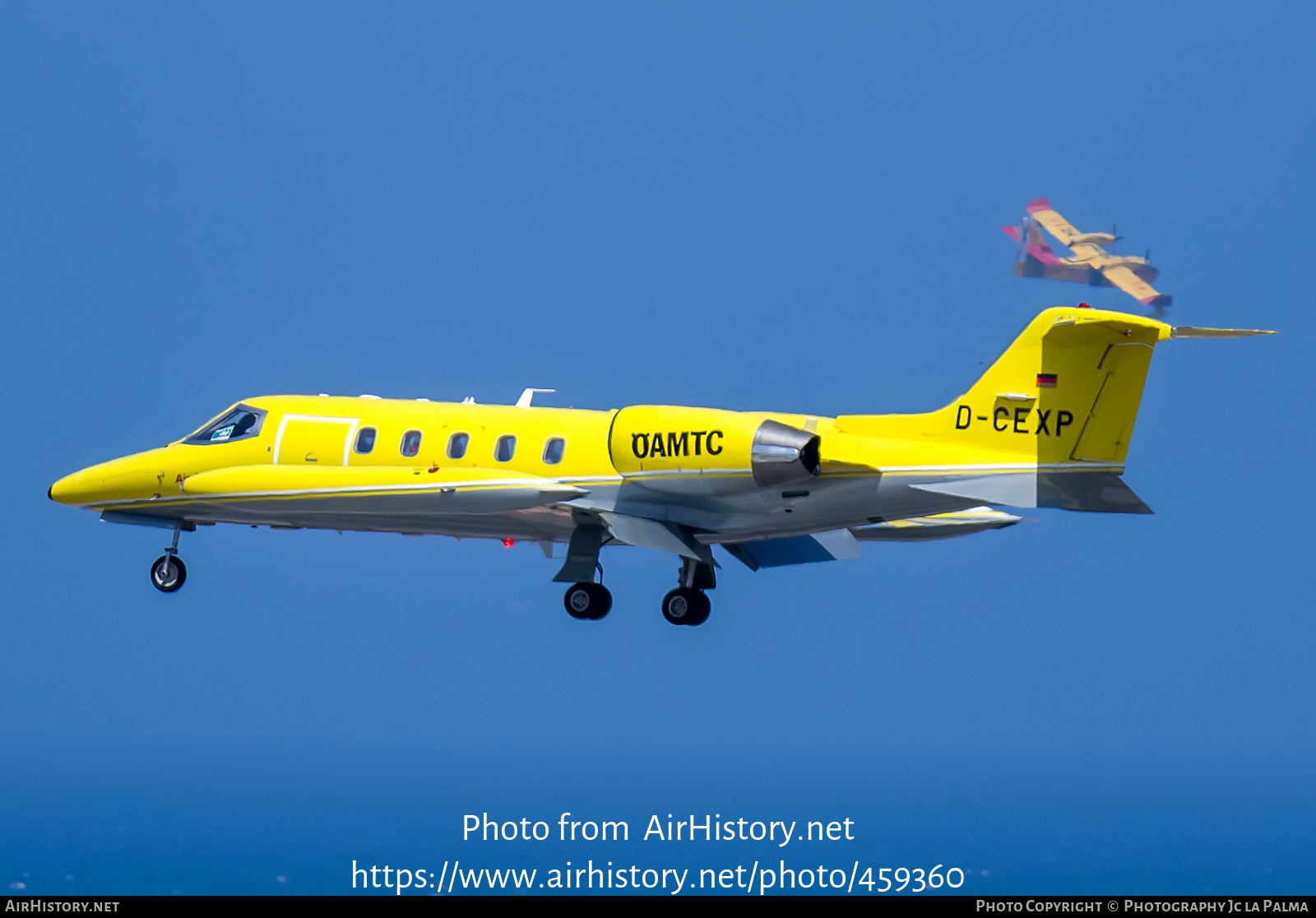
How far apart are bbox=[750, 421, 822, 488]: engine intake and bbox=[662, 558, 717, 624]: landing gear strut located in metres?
3.66

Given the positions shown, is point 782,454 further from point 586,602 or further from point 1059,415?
point 586,602

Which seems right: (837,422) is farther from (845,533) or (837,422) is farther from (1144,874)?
(1144,874)

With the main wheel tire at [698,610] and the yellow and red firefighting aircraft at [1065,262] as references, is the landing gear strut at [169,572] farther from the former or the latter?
the yellow and red firefighting aircraft at [1065,262]

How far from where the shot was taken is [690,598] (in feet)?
110

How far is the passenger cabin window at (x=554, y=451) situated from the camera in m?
32.3

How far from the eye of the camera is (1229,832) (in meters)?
63.4

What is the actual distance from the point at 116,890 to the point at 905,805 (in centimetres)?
2428

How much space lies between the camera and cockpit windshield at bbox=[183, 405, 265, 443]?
3491 centimetres

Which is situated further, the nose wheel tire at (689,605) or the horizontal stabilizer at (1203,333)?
the nose wheel tire at (689,605)

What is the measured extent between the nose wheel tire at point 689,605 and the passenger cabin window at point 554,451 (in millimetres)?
3331

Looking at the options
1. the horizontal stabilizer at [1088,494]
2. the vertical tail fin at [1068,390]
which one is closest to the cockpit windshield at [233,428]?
the vertical tail fin at [1068,390]

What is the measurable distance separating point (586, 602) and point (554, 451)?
2967 millimetres
